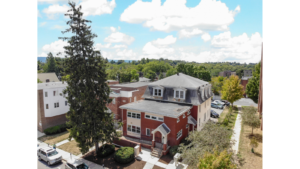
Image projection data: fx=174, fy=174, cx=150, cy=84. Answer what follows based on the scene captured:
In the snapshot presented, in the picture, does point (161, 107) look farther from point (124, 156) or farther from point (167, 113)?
point (124, 156)

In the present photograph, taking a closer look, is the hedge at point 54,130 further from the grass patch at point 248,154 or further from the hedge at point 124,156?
the grass patch at point 248,154

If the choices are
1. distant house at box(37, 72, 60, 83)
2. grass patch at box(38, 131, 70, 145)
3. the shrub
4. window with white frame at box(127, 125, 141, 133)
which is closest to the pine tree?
window with white frame at box(127, 125, 141, 133)

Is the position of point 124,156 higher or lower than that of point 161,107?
lower

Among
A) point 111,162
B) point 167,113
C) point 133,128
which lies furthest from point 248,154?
point 111,162

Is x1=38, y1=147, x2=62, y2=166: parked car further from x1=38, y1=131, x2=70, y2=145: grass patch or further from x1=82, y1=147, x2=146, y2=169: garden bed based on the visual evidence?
x1=38, y1=131, x2=70, y2=145: grass patch

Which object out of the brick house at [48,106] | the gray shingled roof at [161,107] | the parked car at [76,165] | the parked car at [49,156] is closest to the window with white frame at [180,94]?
the gray shingled roof at [161,107]
